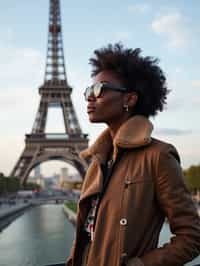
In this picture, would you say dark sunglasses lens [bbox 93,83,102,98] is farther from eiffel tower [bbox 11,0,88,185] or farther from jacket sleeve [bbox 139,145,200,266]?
eiffel tower [bbox 11,0,88,185]

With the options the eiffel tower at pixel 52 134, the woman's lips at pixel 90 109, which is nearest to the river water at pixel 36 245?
the woman's lips at pixel 90 109

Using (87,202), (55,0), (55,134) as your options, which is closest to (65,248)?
(87,202)

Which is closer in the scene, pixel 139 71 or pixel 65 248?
pixel 139 71

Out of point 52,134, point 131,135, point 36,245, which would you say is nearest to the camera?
point 131,135

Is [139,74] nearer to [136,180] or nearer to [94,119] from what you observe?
[94,119]

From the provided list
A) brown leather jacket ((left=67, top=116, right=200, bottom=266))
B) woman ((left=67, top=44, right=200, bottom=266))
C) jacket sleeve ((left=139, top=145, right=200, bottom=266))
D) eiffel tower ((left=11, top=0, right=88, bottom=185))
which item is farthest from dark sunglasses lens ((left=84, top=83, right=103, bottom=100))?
eiffel tower ((left=11, top=0, right=88, bottom=185))

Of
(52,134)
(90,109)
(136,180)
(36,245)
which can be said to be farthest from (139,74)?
(52,134)

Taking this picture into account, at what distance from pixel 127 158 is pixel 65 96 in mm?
49870

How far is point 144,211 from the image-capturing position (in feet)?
5.72

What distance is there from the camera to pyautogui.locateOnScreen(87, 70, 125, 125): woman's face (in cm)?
200

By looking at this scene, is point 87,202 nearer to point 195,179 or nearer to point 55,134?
point 195,179

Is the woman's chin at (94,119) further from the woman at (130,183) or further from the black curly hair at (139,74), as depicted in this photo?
the black curly hair at (139,74)

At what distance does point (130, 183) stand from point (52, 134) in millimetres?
49808

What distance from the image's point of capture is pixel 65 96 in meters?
51.3
